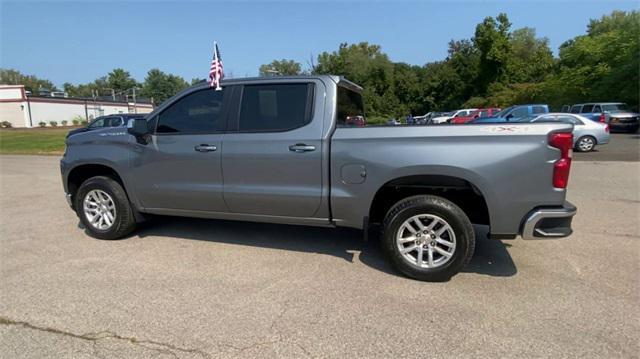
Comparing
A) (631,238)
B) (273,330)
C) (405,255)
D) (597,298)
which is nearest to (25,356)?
(273,330)

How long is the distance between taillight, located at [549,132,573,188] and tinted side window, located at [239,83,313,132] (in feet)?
7.38

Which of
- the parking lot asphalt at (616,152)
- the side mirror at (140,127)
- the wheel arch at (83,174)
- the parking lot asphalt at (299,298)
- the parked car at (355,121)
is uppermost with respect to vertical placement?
the parked car at (355,121)

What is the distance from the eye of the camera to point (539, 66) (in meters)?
53.8

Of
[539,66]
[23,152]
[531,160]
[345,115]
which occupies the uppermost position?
[539,66]

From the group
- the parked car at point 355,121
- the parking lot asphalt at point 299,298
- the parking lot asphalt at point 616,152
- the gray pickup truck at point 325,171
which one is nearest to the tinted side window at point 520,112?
the parking lot asphalt at point 616,152

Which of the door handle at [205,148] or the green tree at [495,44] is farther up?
the green tree at [495,44]

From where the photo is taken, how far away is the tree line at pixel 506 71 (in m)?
31.5

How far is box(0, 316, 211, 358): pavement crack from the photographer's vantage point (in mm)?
2721

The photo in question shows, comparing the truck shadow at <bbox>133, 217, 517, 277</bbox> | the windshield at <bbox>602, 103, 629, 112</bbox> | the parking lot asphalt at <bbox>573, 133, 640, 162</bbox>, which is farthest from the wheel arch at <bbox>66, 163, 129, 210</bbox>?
the windshield at <bbox>602, 103, 629, 112</bbox>

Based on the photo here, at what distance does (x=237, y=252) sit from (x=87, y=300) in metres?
1.57

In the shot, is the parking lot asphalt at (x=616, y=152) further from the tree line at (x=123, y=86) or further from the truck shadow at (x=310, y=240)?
the tree line at (x=123, y=86)

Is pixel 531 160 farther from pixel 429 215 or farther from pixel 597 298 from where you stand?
pixel 597 298

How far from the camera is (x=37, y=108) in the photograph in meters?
53.3

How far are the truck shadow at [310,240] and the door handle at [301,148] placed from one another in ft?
4.17
